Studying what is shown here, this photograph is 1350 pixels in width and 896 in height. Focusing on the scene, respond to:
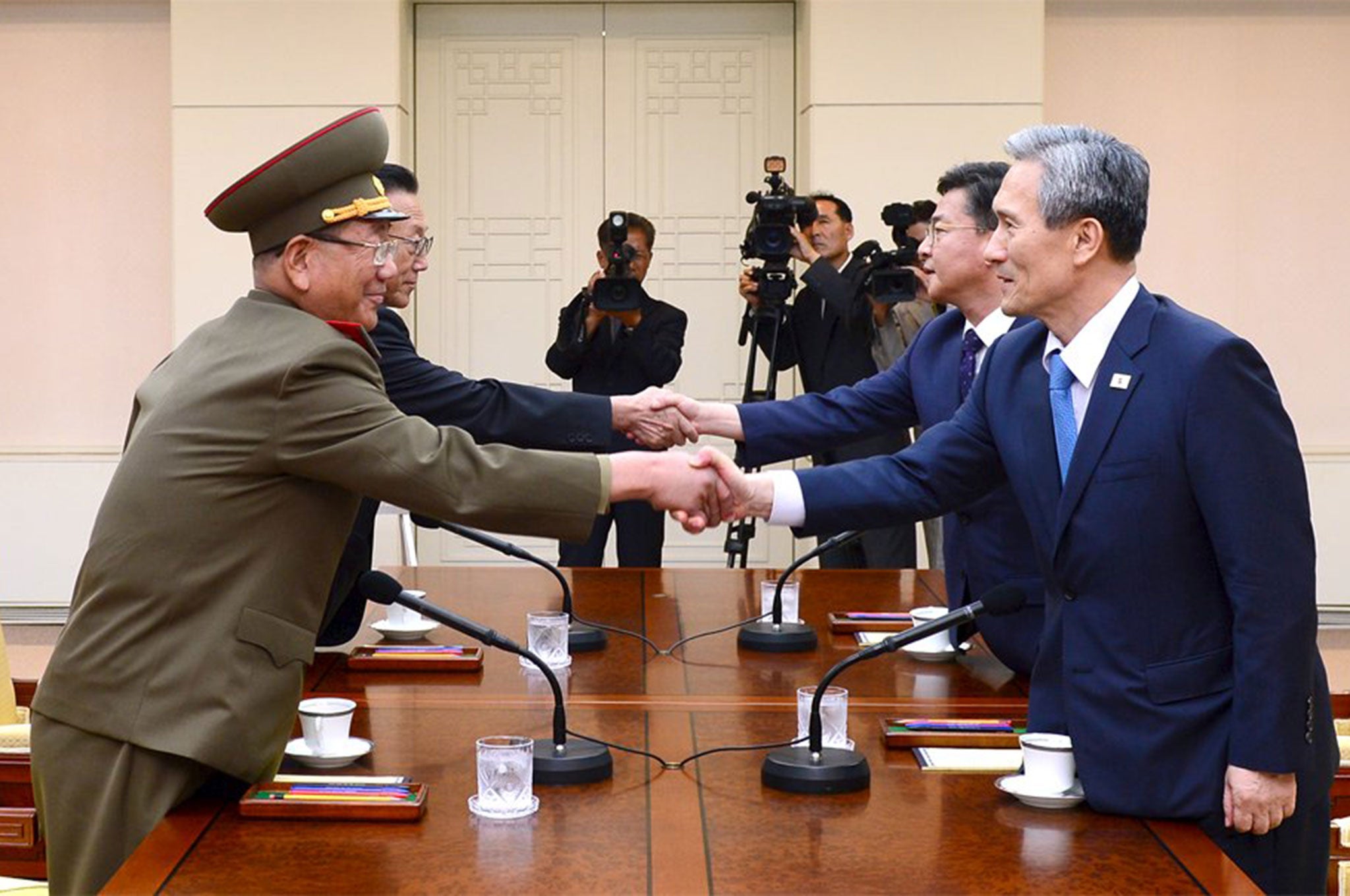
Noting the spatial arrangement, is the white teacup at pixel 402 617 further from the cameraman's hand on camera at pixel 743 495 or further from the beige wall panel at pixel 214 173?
the beige wall panel at pixel 214 173

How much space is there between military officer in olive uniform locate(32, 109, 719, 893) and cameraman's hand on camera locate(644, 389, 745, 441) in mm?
1531

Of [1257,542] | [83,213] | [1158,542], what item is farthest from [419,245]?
[83,213]

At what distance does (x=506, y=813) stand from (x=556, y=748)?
21cm

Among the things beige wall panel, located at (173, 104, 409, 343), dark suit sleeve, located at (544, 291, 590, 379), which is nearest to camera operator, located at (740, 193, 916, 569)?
dark suit sleeve, located at (544, 291, 590, 379)

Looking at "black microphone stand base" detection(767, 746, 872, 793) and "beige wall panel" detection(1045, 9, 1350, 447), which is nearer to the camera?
"black microphone stand base" detection(767, 746, 872, 793)

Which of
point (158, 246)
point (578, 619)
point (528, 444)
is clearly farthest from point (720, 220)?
point (578, 619)

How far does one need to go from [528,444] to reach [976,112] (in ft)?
11.7

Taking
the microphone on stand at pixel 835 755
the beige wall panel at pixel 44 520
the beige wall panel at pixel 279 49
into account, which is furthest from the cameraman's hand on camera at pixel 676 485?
the beige wall panel at pixel 44 520

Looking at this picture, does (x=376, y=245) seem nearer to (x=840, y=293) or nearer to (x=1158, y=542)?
(x=1158, y=542)

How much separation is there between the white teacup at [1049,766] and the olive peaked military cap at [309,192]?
1.06m

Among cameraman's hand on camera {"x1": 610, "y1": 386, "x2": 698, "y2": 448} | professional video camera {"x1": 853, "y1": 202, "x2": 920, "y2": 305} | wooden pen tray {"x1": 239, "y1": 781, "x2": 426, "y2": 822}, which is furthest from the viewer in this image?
professional video camera {"x1": 853, "y1": 202, "x2": 920, "y2": 305}

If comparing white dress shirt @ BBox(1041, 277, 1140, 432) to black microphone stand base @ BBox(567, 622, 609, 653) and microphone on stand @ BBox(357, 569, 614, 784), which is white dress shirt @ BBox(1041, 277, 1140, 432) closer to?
microphone on stand @ BBox(357, 569, 614, 784)

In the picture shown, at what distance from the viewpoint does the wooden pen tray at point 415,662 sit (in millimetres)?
2988

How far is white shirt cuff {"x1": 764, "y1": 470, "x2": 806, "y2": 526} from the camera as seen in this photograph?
2756 mm
